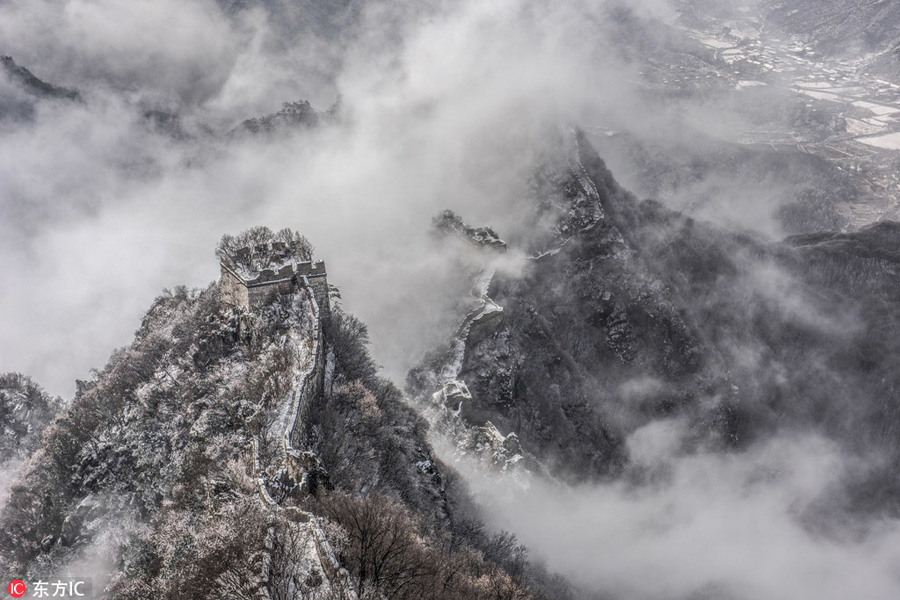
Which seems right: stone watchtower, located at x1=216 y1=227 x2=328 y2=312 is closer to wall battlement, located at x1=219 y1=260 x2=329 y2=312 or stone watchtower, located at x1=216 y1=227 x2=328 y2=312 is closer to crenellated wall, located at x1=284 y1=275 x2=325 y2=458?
wall battlement, located at x1=219 y1=260 x2=329 y2=312

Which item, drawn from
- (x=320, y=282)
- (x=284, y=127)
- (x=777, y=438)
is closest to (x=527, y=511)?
(x=320, y=282)

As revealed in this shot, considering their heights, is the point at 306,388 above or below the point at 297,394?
above

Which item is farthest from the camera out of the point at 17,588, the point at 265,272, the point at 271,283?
the point at 271,283

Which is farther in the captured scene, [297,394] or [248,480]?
[297,394]

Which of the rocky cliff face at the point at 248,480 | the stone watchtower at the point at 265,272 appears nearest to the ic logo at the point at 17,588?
the rocky cliff face at the point at 248,480

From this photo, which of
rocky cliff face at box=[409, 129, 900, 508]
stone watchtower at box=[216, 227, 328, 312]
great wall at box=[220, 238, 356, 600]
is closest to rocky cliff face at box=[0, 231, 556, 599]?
great wall at box=[220, 238, 356, 600]

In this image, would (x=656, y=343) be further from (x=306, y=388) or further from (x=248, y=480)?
(x=248, y=480)

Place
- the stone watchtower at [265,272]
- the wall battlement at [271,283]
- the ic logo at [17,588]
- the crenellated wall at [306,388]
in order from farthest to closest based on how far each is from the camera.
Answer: the stone watchtower at [265,272], the wall battlement at [271,283], the ic logo at [17,588], the crenellated wall at [306,388]

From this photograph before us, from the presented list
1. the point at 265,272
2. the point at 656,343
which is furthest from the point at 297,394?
the point at 656,343

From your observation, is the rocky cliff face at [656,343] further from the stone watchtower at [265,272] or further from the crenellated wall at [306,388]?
the crenellated wall at [306,388]
